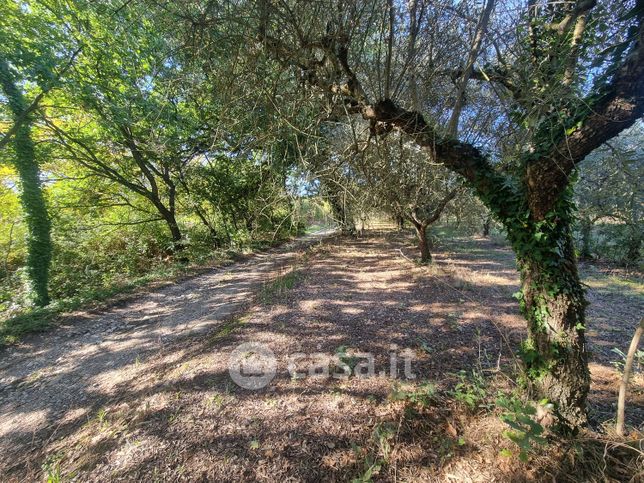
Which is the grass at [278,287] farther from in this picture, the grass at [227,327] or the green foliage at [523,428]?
the green foliage at [523,428]

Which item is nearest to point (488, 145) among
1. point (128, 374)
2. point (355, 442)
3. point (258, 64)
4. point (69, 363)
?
point (258, 64)

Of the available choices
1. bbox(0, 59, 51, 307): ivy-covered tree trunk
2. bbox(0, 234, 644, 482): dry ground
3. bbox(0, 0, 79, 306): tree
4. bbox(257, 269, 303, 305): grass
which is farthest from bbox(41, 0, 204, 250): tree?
bbox(0, 234, 644, 482): dry ground

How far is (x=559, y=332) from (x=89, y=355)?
19.2 feet

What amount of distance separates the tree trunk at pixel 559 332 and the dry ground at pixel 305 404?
0.24m

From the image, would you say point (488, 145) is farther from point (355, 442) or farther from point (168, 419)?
Result: point (168, 419)

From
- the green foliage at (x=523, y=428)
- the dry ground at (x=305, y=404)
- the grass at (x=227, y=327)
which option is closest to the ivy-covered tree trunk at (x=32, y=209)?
the dry ground at (x=305, y=404)

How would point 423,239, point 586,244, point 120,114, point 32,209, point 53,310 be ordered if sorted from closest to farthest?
point 53,310 < point 32,209 < point 120,114 < point 423,239 < point 586,244

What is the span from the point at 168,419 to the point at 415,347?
A: 9.47ft

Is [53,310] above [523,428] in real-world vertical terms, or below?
below

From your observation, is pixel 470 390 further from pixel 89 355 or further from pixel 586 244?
pixel 586 244

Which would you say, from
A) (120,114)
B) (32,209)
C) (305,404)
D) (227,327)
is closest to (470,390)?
(305,404)

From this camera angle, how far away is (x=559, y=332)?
1.92m

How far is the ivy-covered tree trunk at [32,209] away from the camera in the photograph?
5336mm

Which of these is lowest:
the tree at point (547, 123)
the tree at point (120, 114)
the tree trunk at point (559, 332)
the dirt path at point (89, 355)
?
the dirt path at point (89, 355)
